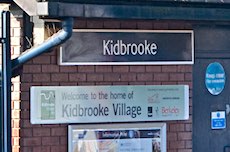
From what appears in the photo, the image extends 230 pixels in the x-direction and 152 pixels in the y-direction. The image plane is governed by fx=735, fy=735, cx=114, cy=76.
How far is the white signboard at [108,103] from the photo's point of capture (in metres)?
7.11

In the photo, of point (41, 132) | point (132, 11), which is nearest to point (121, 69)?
point (132, 11)

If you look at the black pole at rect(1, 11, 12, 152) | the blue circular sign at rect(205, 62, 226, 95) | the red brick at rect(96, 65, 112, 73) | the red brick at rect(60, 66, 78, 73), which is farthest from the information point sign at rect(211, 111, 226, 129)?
the black pole at rect(1, 11, 12, 152)

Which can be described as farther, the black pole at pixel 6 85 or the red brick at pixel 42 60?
the red brick at pixel 42 60

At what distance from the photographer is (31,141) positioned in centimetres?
710

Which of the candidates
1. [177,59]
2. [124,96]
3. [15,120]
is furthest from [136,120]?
[15,120]

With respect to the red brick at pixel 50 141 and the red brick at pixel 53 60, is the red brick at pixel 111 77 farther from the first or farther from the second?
the red brick at pixel 50 141

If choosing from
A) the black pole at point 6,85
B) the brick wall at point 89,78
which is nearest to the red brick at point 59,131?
the brick wall at point 89,78

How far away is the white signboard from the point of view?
711 cm

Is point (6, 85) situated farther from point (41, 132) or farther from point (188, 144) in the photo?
point (188, 144)

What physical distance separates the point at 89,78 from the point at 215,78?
5.01 ft

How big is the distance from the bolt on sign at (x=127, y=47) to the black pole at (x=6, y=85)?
1.14m

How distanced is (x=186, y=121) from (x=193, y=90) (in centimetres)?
38

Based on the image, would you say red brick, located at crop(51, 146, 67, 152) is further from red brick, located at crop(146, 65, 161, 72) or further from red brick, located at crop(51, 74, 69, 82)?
red brick, located at crop(146, 65, 161, 72)

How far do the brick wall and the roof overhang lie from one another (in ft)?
1.49
